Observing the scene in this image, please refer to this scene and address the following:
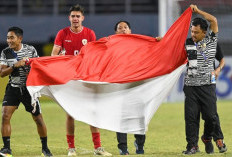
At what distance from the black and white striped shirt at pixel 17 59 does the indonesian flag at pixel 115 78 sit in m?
0.37

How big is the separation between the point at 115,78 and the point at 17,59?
146 centimetres

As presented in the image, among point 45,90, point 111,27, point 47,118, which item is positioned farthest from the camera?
point 111,27

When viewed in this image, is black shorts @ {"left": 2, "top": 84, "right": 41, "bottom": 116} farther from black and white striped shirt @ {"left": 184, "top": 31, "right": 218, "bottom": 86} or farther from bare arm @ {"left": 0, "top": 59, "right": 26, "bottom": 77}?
black and white striped shirt @ {"left": 184, "top": 31, "right": 218, "bottom": 86}

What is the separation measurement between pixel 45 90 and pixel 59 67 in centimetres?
38

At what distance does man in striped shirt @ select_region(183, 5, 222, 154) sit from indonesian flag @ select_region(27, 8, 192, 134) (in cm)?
24

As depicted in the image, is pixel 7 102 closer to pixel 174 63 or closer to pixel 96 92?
pixel 96 92

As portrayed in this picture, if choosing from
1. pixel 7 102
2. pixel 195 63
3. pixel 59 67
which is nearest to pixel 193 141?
pixel 195 63

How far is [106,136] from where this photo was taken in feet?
43.3

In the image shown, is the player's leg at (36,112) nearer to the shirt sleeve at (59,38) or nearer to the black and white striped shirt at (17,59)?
the black and white striped shirt at (17,59)

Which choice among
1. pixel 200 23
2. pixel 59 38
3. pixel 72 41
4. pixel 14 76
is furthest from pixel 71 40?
pixel 200 23

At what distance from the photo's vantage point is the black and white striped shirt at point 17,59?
9.66 m

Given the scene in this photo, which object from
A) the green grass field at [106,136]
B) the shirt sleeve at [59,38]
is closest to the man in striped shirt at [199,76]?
the green grass field at [106,136]

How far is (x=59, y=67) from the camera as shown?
A: 368 inches

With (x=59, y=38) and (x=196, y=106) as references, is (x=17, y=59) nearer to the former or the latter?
(x=59, y=38)
